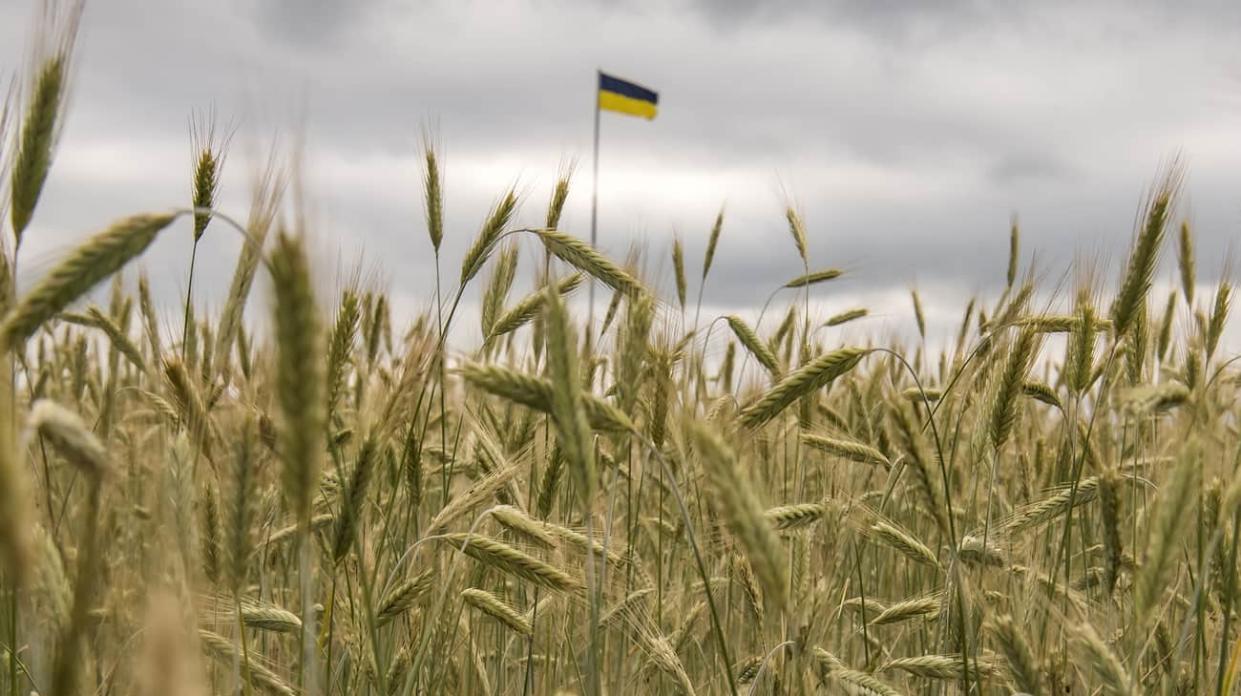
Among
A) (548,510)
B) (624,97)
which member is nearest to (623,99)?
(624,97)

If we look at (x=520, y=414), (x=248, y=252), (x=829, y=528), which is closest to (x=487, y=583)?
(x=520, y=414)

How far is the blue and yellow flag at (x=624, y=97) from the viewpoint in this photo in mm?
22375

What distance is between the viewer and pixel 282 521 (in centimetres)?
357

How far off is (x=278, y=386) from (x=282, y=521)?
2.49m

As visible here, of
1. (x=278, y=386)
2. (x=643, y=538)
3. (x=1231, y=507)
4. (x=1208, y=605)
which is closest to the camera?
(x=278, y=386)

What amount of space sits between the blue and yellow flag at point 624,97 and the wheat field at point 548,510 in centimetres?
1833

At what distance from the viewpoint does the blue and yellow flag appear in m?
22.4

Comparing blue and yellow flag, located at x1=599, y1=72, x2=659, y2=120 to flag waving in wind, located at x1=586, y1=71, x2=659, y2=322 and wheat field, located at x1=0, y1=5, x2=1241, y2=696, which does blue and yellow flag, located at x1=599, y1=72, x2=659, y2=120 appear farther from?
wheat field, located at x1=0, y1=5, x2=1241, y2=696

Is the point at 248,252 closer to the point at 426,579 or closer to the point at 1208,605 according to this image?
the point at 426,579

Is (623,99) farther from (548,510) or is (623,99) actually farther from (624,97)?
(548,510)

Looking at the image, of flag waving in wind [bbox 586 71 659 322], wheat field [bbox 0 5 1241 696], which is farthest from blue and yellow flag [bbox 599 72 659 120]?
wheat field [bbox 0 5 1241 696]

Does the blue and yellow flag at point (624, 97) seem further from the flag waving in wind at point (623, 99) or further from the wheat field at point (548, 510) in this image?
the wheat field at point (548, 510)

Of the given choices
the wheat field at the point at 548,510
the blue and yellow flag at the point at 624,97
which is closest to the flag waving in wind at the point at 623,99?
the blue and yellow flag at the point at 624,97

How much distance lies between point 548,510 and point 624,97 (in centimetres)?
2064
